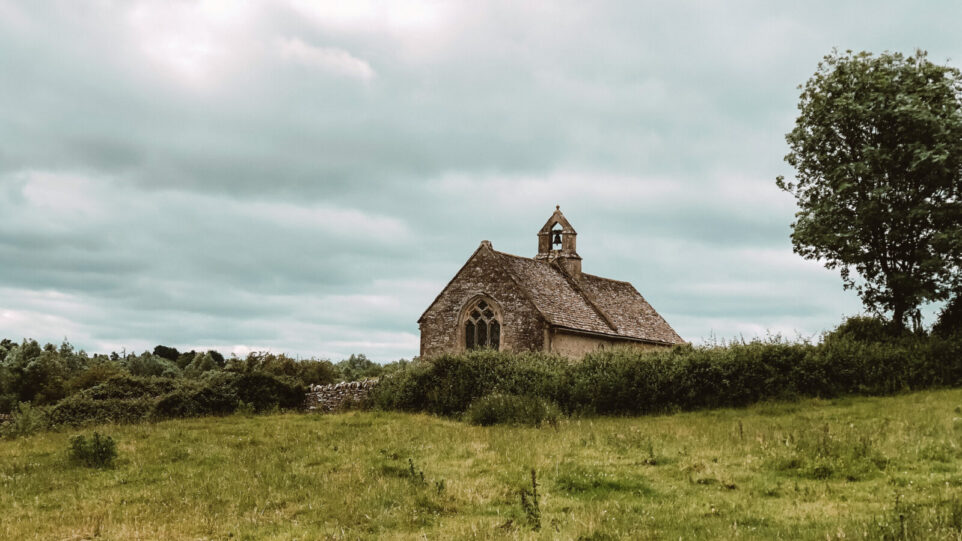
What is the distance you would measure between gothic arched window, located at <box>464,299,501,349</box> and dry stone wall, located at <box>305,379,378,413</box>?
8.12m

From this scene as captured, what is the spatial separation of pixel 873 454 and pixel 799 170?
20089 millimetres

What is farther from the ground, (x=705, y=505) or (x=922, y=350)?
(x=922, y=350)

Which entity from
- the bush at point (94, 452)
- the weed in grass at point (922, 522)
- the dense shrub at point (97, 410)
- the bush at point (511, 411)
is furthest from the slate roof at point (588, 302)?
the weed in grass at point (922, 522)

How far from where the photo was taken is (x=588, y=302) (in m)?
43.0

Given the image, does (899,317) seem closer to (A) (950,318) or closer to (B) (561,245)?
(A) (950,318)

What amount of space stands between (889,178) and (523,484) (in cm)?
2286

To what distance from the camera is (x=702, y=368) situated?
2405 centimetres

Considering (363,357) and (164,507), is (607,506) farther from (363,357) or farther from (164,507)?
(363,357)

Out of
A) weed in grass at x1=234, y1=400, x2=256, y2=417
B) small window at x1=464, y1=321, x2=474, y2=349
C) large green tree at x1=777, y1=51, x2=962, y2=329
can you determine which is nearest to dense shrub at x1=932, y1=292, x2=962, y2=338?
large green tree at x1=777, y1=51, x2=962, y2=329

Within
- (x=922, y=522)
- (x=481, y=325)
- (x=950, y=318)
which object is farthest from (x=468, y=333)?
(x=922, y=522)

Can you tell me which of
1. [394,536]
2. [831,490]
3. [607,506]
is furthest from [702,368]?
[394,536]

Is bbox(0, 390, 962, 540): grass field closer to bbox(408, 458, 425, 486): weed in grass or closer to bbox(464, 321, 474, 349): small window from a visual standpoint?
bbox(408, 458, 425, 486): weed in grass

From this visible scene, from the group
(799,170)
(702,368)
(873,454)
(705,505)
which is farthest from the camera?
(799,170)

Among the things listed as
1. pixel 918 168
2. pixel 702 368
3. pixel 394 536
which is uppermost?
pixel 918 168
